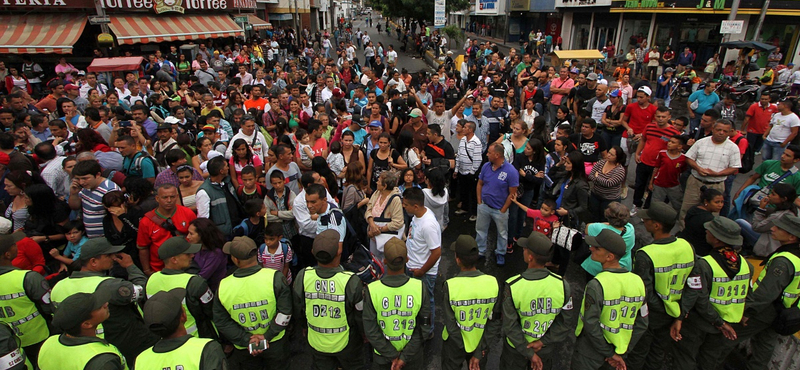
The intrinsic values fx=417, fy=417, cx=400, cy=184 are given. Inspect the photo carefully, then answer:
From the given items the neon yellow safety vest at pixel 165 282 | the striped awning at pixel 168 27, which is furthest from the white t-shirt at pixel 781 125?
the striped awning at pixel 168 27

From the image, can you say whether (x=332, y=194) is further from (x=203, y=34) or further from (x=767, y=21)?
(x=767, y=21)

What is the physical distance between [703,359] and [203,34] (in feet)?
71.4

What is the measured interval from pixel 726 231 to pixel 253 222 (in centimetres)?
441

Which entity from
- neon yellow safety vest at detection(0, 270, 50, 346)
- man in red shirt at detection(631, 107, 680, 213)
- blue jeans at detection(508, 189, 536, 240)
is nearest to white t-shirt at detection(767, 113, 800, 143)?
man in red shirt at detection(631, 107, 680, 213)

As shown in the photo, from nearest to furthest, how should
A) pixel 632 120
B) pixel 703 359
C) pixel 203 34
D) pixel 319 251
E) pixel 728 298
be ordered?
1. pixel 319 251
2. pixel 728 298
3. pixel 703 359
4. pixel 632 120
5. pixel 203 34

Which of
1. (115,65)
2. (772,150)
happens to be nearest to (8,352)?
(115,65)

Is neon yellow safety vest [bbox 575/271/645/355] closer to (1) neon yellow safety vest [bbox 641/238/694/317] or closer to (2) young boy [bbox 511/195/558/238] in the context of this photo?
(1) neon yellow safety vest [bbox 641/238/694/317]

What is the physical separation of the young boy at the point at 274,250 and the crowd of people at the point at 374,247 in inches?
0.7

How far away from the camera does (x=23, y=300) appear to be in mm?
3312

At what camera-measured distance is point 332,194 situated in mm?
5270

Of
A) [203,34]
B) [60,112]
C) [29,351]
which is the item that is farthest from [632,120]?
[203,34]

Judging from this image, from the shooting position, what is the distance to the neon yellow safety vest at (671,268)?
11.2 feet

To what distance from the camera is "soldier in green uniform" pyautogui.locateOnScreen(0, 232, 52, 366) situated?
326cm

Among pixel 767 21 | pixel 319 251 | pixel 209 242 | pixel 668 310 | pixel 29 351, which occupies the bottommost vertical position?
pixel 29 351
